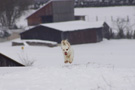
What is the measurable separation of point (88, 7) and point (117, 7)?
6.55 metres

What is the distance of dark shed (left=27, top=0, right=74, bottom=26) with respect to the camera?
138 feet

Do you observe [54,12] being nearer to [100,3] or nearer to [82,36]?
[82,36]

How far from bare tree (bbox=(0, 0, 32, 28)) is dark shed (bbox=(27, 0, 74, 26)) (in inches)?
203

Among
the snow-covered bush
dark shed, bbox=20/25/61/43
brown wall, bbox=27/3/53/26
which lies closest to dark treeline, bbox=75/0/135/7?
the snow-covered bush

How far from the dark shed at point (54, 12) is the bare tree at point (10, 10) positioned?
515 centimetres

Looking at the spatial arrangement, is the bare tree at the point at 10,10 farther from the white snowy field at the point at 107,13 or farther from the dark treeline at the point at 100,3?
the dark treeline at the point at 100,3

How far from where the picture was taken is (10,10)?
1855 inches

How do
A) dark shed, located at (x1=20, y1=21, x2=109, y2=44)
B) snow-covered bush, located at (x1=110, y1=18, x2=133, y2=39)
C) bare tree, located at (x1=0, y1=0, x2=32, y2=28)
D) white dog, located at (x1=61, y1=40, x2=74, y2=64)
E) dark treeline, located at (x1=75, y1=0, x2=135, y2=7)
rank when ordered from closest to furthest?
white dog, located at (x1=61, y1=40, x2=74, y2=64) → dark shed, located at (x1=20, y1=21, x2=109, y2=44) → snow-covered bush, located at (x1=110, y1=18, x2=133, y2=39) → bare tree, located at (x1=0, y1=0, x2=32, y2=28) → dark treeline, located at (x1=75, y1=0, x2=135, y2=7)

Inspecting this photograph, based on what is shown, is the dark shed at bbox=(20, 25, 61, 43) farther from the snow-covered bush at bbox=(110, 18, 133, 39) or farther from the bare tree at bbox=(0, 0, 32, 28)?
the bare tree at bbox=(0, 0, 32, 28)

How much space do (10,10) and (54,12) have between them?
370 inches

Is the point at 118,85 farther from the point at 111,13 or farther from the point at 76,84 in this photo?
the point at 111,13

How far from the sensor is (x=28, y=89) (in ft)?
22.3

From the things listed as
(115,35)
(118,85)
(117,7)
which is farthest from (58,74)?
(117,7)

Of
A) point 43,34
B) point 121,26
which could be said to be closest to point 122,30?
point 121,26
